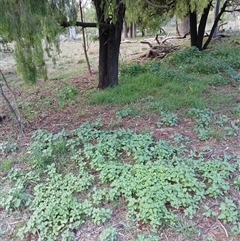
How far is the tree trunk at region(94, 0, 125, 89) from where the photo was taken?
156 inches

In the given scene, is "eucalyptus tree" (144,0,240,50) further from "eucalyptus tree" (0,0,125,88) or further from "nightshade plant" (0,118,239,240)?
"nightshade plant" (0,118,239,240)

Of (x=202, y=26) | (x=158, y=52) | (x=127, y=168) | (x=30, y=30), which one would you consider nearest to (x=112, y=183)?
(x=127, y=168)

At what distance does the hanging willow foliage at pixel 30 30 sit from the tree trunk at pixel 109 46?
127 centimetres

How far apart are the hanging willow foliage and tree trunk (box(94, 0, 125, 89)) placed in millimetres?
1272

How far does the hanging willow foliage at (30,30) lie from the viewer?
232 centimetres

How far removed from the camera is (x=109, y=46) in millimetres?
4195

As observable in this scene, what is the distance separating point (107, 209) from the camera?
1893mm

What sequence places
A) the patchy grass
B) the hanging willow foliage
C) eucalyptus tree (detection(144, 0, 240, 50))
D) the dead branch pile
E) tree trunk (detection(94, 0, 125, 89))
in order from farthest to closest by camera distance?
1. the dead branch pile
2. eucalyptus tree (detection(144, 0, 240, 50))
3. tree trunk (detection(94, 0, 125, 89))
4. the hanging willow foliage
5. the patchy grass

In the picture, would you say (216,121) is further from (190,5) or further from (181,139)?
A: (190,5)

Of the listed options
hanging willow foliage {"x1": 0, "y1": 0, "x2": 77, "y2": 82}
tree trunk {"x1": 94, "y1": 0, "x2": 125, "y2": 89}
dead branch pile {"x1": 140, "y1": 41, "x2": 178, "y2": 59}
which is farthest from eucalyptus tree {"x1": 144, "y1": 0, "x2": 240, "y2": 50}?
hanging willow foliage {"x1": 0, "y1": 0, "x2": 77, "y2": 82}

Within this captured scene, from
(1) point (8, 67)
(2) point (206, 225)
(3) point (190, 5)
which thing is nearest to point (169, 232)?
(2) point (206, 225)

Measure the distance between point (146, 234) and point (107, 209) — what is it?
34cm

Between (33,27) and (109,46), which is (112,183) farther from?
(109,46)

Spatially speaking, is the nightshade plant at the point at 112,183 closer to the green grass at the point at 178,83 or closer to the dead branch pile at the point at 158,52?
the green grass at the point at 178,83
